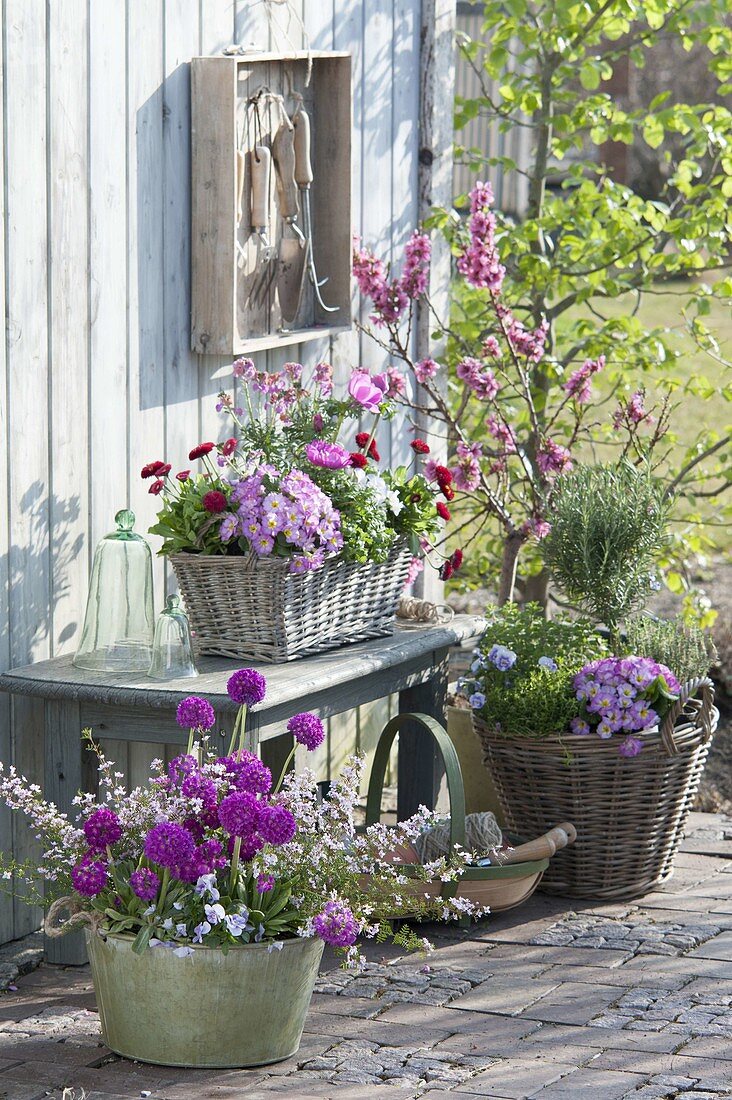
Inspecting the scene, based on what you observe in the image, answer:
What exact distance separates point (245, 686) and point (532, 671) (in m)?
1.41

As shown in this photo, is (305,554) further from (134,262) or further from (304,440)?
(134,262)

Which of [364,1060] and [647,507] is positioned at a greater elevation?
[647,507]

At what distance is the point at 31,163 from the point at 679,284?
53.1 ft

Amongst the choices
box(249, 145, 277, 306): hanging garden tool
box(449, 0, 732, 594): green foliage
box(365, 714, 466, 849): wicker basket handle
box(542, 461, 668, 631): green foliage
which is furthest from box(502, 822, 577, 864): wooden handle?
box(449, 0, 732, 594): green foliage

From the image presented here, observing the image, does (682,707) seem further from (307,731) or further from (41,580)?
(41,580)

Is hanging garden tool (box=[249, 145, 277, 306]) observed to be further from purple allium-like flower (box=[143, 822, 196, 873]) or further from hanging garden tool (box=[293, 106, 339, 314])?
purple allium-like flower (box=[143, 822, 196, 873])

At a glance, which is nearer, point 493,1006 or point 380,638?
point 493,1006

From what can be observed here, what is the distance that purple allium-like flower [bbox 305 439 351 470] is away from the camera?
12.9ft

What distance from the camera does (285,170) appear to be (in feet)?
15.6

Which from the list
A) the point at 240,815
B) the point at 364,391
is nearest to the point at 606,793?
the point at 364,391

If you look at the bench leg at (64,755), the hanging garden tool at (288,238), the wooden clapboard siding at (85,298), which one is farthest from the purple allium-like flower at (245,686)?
the hanging garden tool at (288,238)

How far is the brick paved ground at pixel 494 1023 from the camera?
3.21 metres

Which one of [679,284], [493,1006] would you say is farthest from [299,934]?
[679,284]

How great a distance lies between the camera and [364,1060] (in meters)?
3.35
